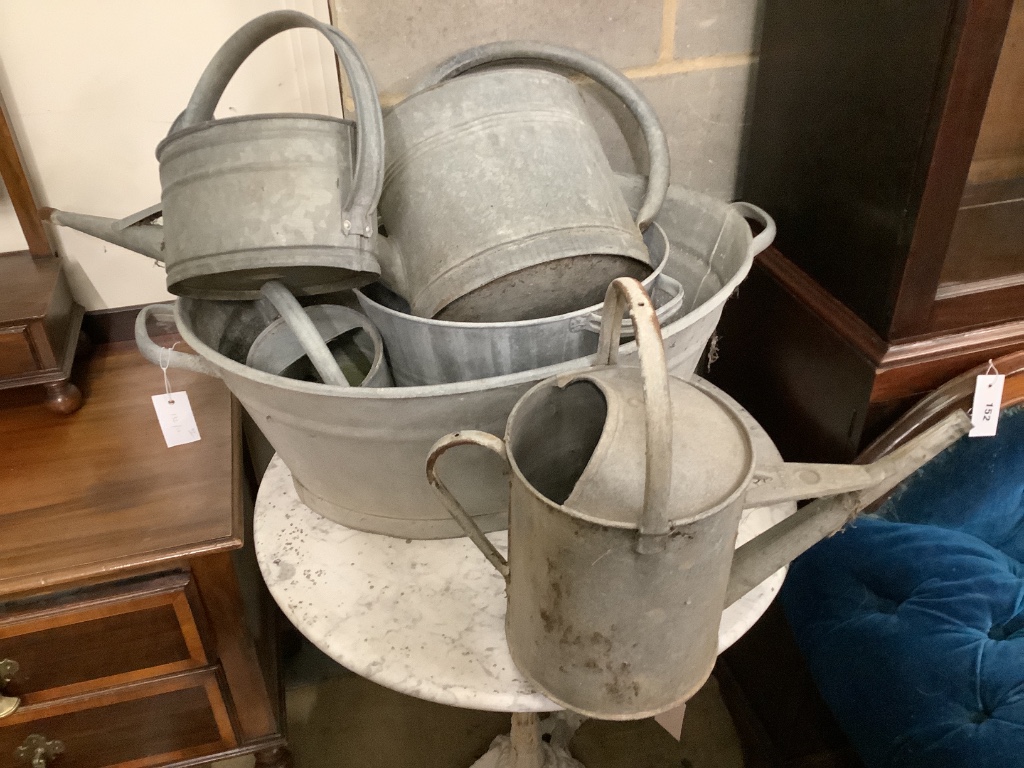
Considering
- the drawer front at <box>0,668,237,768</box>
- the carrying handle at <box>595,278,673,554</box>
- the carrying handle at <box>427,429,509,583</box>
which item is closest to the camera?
the carrying handle at <box>595,278,673,554</box>

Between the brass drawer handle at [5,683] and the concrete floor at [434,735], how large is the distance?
21.6 inches

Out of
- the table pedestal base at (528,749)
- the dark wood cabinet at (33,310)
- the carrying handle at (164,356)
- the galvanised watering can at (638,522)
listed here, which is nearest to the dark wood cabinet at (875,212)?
the galvanised watering can at (638,522)

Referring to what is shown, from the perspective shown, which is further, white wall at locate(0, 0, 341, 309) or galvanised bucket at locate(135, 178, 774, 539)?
white wall at locate(0, 0, 341, 309)

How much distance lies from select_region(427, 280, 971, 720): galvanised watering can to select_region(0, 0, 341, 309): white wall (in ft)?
2.01

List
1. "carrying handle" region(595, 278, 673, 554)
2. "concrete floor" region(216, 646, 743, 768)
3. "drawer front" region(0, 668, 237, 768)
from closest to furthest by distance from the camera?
"carrying handle" region(595, 278, 673, 554)
"drawer front" region(0, 668, 237, 768)
"concrete floor" region(216, 646, 743, 768)

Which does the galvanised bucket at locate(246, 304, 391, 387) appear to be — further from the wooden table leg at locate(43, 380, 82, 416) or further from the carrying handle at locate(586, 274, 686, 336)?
the wooden table leg at locate(43, 380, 82, 416)

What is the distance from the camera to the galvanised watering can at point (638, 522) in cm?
54

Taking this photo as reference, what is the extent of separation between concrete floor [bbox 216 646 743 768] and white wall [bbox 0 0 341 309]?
0.96 metres

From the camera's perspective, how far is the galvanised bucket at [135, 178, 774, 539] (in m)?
0.68

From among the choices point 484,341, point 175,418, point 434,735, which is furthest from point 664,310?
point 434,735

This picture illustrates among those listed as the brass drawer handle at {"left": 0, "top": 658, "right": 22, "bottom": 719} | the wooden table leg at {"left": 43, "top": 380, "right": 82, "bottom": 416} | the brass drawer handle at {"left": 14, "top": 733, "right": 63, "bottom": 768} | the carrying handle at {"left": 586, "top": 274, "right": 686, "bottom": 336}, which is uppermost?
the carrying handle at {"left": 586, "top": 274, "right": 686, "bottom": 336}

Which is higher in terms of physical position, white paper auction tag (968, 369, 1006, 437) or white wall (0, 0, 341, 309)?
white wall (0, 0, 341, 309)

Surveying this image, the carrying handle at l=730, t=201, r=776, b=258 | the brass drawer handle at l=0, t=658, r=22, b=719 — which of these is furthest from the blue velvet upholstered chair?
the brass drawer handle at l=0, t=658, r=22, b=719

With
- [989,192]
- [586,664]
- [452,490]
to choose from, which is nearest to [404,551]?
[452,490]
